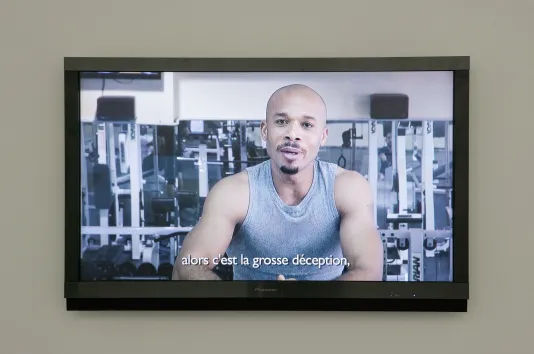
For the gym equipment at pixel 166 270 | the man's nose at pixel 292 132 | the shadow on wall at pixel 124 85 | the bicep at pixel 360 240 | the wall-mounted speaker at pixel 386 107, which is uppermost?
the shadow on wall at pixel 124 85

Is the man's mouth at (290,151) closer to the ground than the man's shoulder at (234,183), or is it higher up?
higher up

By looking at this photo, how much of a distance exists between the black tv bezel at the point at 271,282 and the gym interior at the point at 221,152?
3cm

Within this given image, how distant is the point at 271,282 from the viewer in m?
2.36

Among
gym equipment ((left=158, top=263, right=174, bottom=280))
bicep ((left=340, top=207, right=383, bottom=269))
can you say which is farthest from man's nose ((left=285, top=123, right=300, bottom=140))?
gym equipment ((left=158, top=263, right=174, bottom=280))

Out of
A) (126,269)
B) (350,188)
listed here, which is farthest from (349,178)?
(126,269)

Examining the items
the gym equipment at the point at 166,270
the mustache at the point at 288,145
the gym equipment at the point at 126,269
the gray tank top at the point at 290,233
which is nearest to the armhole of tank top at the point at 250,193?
the gray tank top at the point at 290,233

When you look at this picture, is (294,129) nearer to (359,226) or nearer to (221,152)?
(221,152)

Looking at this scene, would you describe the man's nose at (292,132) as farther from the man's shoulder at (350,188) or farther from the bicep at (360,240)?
the bicep at (360,240)

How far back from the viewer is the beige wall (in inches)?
95.6

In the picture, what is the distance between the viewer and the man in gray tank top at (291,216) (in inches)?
92.9

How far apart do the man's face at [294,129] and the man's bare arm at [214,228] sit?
171 mm
